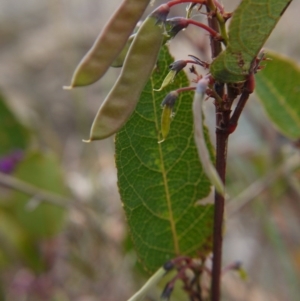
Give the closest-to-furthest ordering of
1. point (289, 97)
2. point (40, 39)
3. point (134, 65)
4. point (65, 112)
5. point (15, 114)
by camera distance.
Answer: point (134, 65) < point (289, 97) < point (15, 114) < point (65, 112) < point (40, 39)

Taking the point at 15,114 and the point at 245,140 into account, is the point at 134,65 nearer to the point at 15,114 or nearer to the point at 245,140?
the point at 15,114

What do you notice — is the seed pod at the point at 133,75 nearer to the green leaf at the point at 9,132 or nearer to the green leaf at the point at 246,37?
the green leaf at the point at 246,37

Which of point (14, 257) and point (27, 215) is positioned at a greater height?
point (27, 215)

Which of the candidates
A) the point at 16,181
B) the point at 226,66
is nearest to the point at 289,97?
the point at 226,66

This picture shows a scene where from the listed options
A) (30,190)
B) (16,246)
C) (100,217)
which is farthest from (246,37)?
(100,217)

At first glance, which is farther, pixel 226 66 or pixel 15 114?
pixel 15 114

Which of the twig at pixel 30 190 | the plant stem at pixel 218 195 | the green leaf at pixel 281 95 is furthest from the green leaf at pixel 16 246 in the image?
the plant stem at pixel 218 195

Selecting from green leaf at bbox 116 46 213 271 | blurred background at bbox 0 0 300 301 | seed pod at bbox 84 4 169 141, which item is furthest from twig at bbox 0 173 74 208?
seed pod at bbox 84 4 169 141
